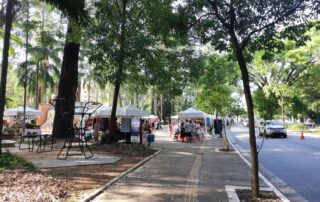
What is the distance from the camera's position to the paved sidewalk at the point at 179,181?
29.7 ft

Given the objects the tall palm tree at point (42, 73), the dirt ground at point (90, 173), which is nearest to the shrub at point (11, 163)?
the dirt ground at point (90, 173)

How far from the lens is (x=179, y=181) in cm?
1116

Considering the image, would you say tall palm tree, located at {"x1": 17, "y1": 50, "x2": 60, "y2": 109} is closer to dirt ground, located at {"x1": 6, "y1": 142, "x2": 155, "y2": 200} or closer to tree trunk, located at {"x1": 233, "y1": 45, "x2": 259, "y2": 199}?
dirt ground, located at {"x1": 6, "y1": 142, "x2": 155, "y2": 200}

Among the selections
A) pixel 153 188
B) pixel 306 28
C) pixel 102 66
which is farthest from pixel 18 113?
pixel 306 28

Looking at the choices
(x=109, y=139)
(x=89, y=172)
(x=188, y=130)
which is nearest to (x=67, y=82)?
(x=109, y=139)

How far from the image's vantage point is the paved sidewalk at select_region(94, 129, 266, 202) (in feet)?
29.7

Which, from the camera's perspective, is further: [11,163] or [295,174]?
[295,174]

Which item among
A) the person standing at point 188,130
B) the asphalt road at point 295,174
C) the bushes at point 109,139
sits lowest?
the asphalt road at point 295,174

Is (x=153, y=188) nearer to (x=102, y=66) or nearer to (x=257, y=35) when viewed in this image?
(x=257, y=35)

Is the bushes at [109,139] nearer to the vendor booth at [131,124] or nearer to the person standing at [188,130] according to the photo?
the vendor booth at [131,124]

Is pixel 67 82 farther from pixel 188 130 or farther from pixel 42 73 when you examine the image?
pixel 42 73

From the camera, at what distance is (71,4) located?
1311cm

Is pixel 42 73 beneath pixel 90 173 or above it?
above

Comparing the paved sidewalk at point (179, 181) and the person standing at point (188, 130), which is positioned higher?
the person standing at point (188, 130)
